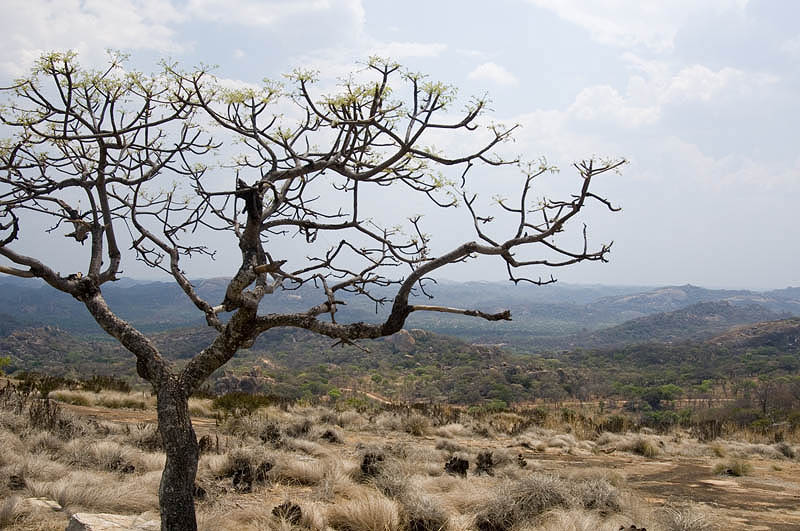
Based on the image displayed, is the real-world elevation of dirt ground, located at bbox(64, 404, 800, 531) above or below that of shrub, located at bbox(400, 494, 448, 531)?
below

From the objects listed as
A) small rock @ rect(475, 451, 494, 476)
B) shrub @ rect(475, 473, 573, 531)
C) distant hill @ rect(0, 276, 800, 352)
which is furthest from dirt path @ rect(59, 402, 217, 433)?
distant hill @ rect(0, 276, 800, 352)

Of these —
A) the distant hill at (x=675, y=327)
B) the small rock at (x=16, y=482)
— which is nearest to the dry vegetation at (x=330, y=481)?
the small rock at (x=16, y=482)

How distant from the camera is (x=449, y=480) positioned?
300 inches

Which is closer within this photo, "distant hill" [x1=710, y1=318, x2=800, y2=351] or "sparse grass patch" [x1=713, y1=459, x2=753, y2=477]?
"sparse grass patch" [x1=713, y1=459, x2=753, y2=477]

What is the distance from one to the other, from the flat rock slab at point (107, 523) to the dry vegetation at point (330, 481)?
50 centimetres

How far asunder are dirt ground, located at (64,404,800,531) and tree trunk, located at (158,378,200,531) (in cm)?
629

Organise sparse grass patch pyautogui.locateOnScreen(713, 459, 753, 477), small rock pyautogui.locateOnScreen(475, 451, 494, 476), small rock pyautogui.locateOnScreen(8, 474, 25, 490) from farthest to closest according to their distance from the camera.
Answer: sparse grass patch pyautogui.locateOnScreen(713, 459, 753, 477), small rock pyautogui.locateOnScreen(475, 451, 494, 476), small rock pyautogui.locateOnScreen(8, 474, 25, 490)

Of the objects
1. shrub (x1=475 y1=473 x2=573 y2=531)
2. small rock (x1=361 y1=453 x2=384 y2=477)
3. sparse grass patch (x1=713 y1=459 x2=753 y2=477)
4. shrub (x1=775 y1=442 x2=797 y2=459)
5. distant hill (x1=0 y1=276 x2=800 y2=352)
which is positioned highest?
shrub (x1=475 y1=473 x2=573 y2=531)

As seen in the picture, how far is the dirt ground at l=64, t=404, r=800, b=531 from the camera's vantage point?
6.90 m

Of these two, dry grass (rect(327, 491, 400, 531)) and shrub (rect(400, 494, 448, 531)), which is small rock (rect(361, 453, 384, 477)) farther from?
dry grass (rect(327, 491, 400, 531))

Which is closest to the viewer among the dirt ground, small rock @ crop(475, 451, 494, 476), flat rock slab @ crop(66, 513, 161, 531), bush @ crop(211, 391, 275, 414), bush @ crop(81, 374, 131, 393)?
flat rock slab @ crop(66, 513, 161, 531)

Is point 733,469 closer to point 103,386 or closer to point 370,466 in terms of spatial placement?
point 370,466

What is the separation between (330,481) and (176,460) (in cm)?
314

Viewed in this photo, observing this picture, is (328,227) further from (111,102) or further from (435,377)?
(435,377)
